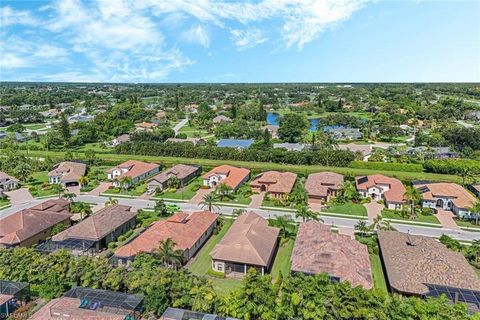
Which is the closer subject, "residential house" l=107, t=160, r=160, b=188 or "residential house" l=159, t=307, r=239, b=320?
"residential house" l=159, t=307, r=239, b=320

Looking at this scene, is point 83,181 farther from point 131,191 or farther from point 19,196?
point 19,196

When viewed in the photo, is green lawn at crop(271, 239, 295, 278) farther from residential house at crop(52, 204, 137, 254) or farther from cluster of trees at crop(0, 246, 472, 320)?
residential house at crop(52, 204, 137, 254)

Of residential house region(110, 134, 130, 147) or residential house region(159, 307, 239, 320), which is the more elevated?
residential house region(110, 134, 130, 147)

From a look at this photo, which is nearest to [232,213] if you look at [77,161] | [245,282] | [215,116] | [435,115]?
[245,282]

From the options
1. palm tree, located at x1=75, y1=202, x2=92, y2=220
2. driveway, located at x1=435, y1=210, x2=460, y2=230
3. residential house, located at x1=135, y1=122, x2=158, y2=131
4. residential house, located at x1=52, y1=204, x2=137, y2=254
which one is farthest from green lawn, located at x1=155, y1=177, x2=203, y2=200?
residential house, located at x1=135, y1=122, x2=158, y2=131

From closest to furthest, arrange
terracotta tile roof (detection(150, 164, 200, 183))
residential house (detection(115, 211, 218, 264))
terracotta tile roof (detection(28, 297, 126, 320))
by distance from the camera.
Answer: terracotta tile roof (detection(28, 297, 126, 320)) → residential house (detection(115, 211, 218, 264)) → terracotta tile roof (detection(150, 164, 200, 183))

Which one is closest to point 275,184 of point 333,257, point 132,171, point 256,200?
point 256,200
